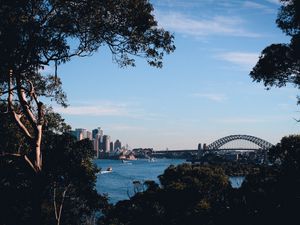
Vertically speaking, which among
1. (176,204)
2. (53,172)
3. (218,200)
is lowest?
(176,204)

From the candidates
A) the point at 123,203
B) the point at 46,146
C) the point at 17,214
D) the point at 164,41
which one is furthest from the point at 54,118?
the point at 123,203

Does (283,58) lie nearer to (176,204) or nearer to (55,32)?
(55,32)

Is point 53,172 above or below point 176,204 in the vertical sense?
above

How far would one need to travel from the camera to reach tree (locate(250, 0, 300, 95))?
16.1 m

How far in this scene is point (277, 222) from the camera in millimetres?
19219

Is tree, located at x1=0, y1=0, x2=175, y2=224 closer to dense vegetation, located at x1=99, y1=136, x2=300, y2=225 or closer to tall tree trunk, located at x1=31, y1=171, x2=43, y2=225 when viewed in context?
tall tree trunk, located at x1=31, y1=171, x2=43, y2=225

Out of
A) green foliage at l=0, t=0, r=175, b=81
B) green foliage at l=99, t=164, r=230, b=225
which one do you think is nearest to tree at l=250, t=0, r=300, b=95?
green foliage at l=0, t=0, r=175, b=81

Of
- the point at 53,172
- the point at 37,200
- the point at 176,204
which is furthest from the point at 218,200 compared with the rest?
the point at 37,200

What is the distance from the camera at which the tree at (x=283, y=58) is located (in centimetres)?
1614

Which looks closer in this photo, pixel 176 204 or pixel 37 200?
pixel 37 200

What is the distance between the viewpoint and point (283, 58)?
17.2 meters

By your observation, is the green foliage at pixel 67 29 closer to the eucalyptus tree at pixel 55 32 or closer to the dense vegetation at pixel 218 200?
the eucalyptus tree at pixel 55 32

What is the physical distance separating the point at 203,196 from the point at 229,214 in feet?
54.2

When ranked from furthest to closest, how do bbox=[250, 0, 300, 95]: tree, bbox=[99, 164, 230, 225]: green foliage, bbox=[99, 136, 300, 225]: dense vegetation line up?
bbox=[99, 164, 230, 225]: green foliage, bbox=[99, 136, 300, 225]: dense vegetation, bbox=[250, 0, 300, 95]: tree
